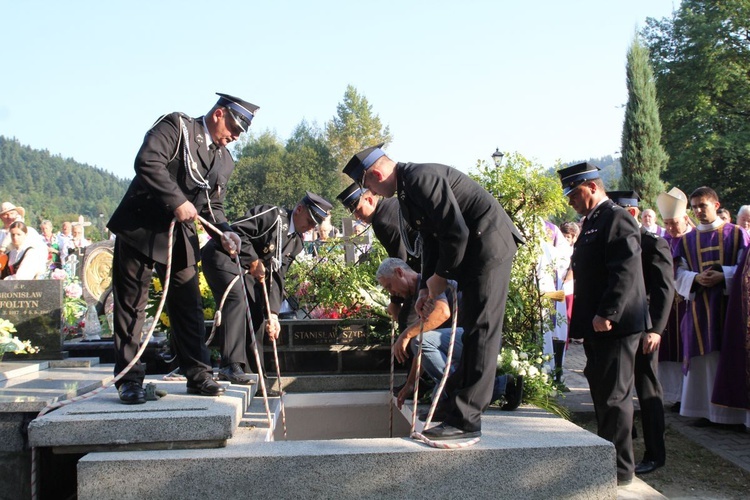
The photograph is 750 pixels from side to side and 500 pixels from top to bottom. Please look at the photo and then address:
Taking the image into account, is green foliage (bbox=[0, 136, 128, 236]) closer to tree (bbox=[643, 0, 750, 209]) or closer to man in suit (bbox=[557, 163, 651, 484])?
tree (bbox=[643, 0, 750, 209])

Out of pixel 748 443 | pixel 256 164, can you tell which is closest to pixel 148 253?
pixel 748 443

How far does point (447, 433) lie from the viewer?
4137 millimetres

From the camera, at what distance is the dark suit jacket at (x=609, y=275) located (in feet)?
16.1

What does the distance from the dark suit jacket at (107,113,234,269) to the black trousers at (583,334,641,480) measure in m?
2.90

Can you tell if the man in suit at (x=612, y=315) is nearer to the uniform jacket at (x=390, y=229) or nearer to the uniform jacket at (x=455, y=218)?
the uniform jacket at (x=455, y=218)

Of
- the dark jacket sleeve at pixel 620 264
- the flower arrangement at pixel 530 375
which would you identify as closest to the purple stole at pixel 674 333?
the flower arrangement at pixel 530 375

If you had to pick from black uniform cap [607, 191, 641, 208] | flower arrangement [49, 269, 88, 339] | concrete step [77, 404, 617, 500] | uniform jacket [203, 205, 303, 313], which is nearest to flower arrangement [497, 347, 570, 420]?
concrete step [77, 404, 617, 500]

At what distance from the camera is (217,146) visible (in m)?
4.89

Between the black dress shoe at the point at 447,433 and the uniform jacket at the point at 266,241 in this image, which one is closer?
the black dress shoe at the point at 447,433

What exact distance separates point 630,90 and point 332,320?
3250cm

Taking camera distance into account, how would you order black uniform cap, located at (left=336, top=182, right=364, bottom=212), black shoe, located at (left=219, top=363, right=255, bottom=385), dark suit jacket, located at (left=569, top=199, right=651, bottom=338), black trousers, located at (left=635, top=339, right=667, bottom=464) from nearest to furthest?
dark suit jacket, located at (left=569, top=199, right=651, bottom=338) → black trousers, located at (left=635, top=339, right=667, bottom=464) → black shoe, located at (left=219, top=363, right=255, bottom=385) → black uniform cap, located at (left=336, top=182, right=364, bottom=212)

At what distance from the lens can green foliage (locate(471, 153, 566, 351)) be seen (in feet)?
21.0

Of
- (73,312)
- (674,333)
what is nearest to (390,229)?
(674,333)

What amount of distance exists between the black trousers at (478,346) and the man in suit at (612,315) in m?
1.10
